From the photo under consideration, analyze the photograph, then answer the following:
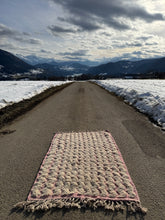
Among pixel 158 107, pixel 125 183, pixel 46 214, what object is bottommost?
pixel 46 214

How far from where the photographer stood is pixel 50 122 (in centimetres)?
690

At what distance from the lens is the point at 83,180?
3055 millimetres

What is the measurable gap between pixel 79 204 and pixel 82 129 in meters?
3.55

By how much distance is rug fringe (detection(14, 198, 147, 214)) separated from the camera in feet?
7.97

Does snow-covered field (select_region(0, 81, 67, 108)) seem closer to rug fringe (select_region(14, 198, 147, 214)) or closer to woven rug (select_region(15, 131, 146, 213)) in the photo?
woven rug (select_region(15, 131, 146, 213))

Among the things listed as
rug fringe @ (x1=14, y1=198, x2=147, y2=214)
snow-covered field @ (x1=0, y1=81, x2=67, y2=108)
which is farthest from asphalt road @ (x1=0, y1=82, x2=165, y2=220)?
snow-covered field @ (x1=0, y1=81, x2=67, y2=108)

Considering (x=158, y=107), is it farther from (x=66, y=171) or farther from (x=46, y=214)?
(x=46, y=214)

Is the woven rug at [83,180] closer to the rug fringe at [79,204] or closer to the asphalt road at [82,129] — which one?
the rug fringe at [79,204]

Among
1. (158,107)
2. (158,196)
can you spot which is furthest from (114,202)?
(158,107)

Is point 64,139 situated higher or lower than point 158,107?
lower

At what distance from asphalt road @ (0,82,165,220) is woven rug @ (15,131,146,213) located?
0.15 meters

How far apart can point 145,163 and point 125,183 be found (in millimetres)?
1032

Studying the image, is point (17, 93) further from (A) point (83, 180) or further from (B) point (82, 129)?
(A) point (83, 180)

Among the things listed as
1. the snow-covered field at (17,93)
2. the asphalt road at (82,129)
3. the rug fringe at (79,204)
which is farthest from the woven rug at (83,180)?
the snow-covered field at (17,93)
